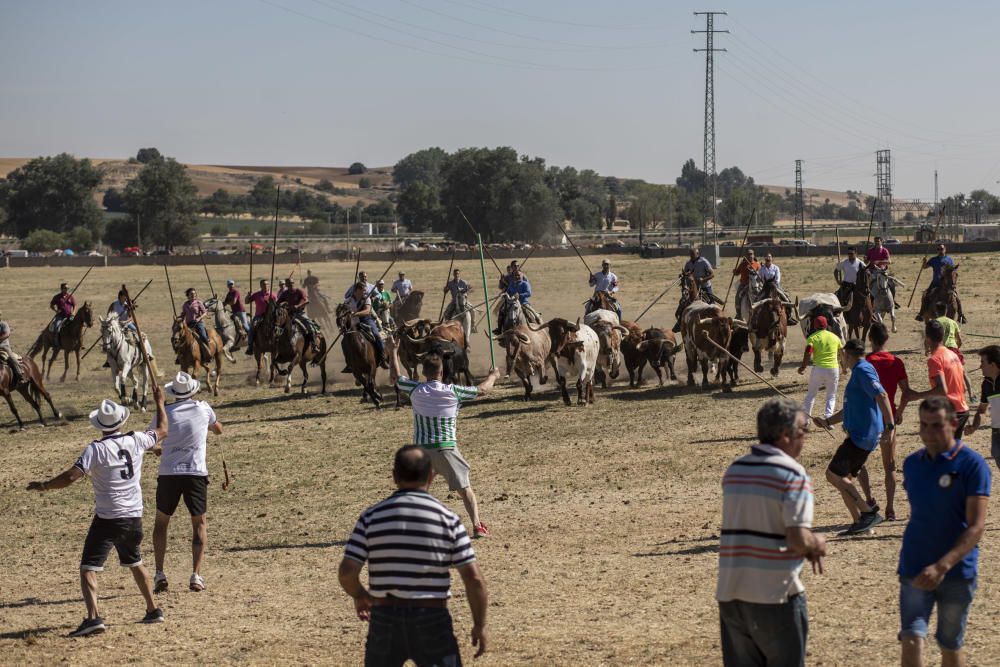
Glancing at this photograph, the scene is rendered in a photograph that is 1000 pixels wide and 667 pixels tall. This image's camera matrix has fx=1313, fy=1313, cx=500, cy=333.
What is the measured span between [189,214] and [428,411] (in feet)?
346

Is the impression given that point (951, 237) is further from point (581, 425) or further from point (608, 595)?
point (608, 595)

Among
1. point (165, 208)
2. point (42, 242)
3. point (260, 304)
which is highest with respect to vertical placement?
point (165, 208)

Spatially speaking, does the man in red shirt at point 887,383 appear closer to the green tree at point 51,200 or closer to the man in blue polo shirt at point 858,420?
the man in blue polo shirt at point 858,420

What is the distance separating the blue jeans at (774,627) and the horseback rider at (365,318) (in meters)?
18.4

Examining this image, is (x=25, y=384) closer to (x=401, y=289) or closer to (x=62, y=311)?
(x=62, y=311)

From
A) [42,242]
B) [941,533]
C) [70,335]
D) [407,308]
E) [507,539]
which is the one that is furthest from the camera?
[42,242]

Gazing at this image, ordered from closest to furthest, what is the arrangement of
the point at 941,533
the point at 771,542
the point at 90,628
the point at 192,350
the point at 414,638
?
the point at 771,542, the point at 414,638, the point at 941,533, the point at 90,628, the point at 192,350

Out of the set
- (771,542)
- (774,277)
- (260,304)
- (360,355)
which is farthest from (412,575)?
(260,304)

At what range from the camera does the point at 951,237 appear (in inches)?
3093

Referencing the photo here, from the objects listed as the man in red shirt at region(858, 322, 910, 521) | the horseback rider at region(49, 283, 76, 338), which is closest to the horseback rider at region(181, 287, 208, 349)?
the horseback rider at region(49, 283, 76, 338)

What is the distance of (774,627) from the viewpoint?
21.2 feet

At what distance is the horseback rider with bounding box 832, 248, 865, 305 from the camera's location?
27972 millimetres

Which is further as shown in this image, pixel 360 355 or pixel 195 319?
pixel 195 319

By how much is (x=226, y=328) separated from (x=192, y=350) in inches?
183
